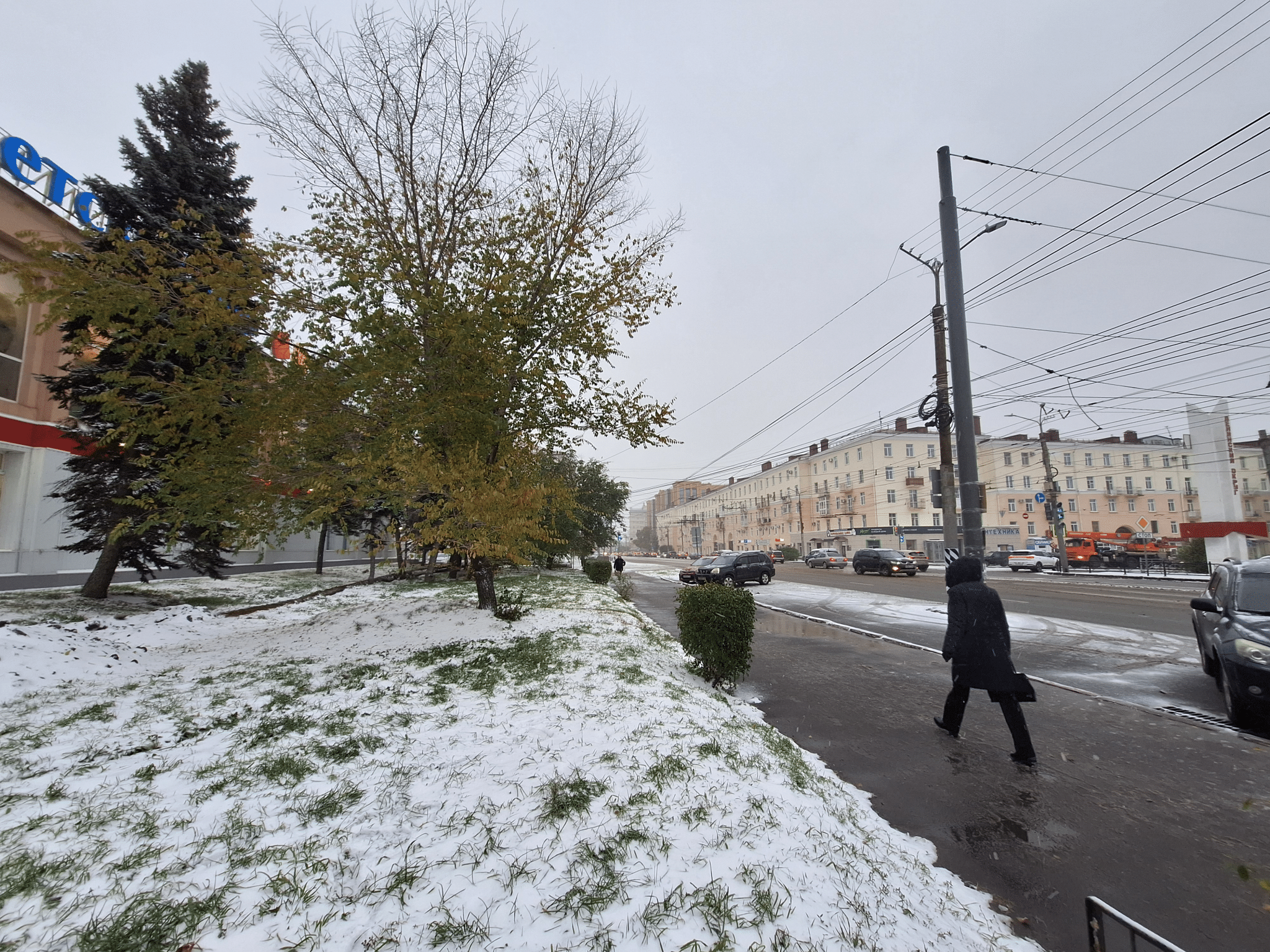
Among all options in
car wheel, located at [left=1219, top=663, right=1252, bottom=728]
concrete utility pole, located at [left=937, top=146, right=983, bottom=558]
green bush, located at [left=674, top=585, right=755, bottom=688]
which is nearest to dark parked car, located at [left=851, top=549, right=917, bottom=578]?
concrete utility pole, located at [left=937, top=146, right=983, bottom=558]

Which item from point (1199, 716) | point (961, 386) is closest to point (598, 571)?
point (961, 386)

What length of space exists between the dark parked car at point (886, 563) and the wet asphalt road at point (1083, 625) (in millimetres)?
5280

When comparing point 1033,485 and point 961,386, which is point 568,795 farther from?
point 1033,485

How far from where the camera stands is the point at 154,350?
1056 cm

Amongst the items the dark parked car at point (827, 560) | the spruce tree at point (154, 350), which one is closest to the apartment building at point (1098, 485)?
the dark parked car at point (827, 560)

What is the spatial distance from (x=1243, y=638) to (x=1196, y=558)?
3489 cm

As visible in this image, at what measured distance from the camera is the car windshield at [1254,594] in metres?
5.77

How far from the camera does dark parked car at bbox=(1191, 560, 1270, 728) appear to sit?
5121mm

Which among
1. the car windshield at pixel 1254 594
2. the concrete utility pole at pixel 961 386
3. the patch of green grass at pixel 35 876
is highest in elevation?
the concrete utility pole at pixel 961 386

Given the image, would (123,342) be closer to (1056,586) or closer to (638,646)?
(638,646)

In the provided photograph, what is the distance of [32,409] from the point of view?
18.0 meters

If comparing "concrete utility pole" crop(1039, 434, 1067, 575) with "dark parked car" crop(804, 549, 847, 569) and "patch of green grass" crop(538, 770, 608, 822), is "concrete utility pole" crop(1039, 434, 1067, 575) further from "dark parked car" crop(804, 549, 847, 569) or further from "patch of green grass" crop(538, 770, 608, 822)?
"patch of green grass" crop(538, 770, 608, 822)

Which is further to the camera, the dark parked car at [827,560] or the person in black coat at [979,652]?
the dark parked car at [827,560]

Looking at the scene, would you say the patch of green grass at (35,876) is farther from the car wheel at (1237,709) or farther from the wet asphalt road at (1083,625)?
the wet asphalt road at (1083,625)
